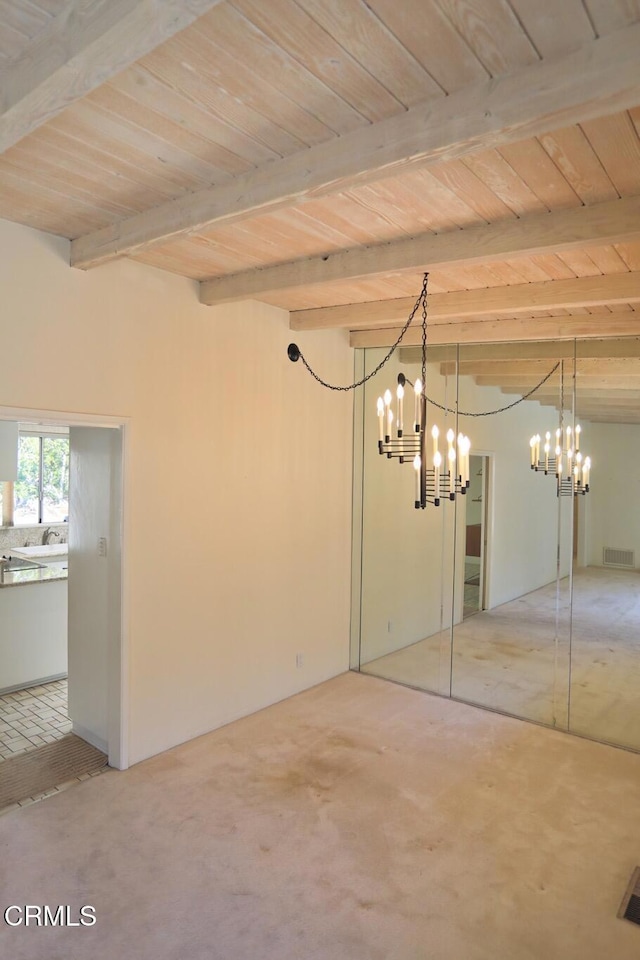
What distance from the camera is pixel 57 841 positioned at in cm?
288

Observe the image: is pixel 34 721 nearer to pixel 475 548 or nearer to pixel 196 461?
pixel 196 461

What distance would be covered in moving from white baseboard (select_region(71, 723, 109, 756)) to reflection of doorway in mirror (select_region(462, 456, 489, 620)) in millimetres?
2687

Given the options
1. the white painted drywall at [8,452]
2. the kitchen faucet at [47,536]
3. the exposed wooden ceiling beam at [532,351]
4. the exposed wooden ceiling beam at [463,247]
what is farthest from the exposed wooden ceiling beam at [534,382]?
the kitchen faucet at [47,536]

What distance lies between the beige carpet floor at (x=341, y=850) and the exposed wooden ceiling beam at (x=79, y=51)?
9.11ft

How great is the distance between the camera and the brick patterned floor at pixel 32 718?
3.85 metres

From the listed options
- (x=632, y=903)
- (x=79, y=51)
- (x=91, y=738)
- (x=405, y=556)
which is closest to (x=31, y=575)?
(x=91, y=738)

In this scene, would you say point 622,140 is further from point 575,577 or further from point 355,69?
point 575,577

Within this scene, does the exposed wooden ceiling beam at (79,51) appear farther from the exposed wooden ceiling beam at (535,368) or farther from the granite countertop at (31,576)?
the granite countertop at (31,576)

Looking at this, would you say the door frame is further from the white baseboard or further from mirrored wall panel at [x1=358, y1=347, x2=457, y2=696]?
mirrored wall panel at [x1=358, y1=347, x2=457, y2=696]

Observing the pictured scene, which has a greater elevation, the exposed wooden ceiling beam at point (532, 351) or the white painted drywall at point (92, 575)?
the exposed wooden ceiling beam at point (532, 351)

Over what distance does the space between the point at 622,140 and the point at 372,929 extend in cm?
293

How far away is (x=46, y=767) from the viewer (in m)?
3.55

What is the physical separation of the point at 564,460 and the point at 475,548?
0.99 m

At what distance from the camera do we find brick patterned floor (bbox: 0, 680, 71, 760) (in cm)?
385
